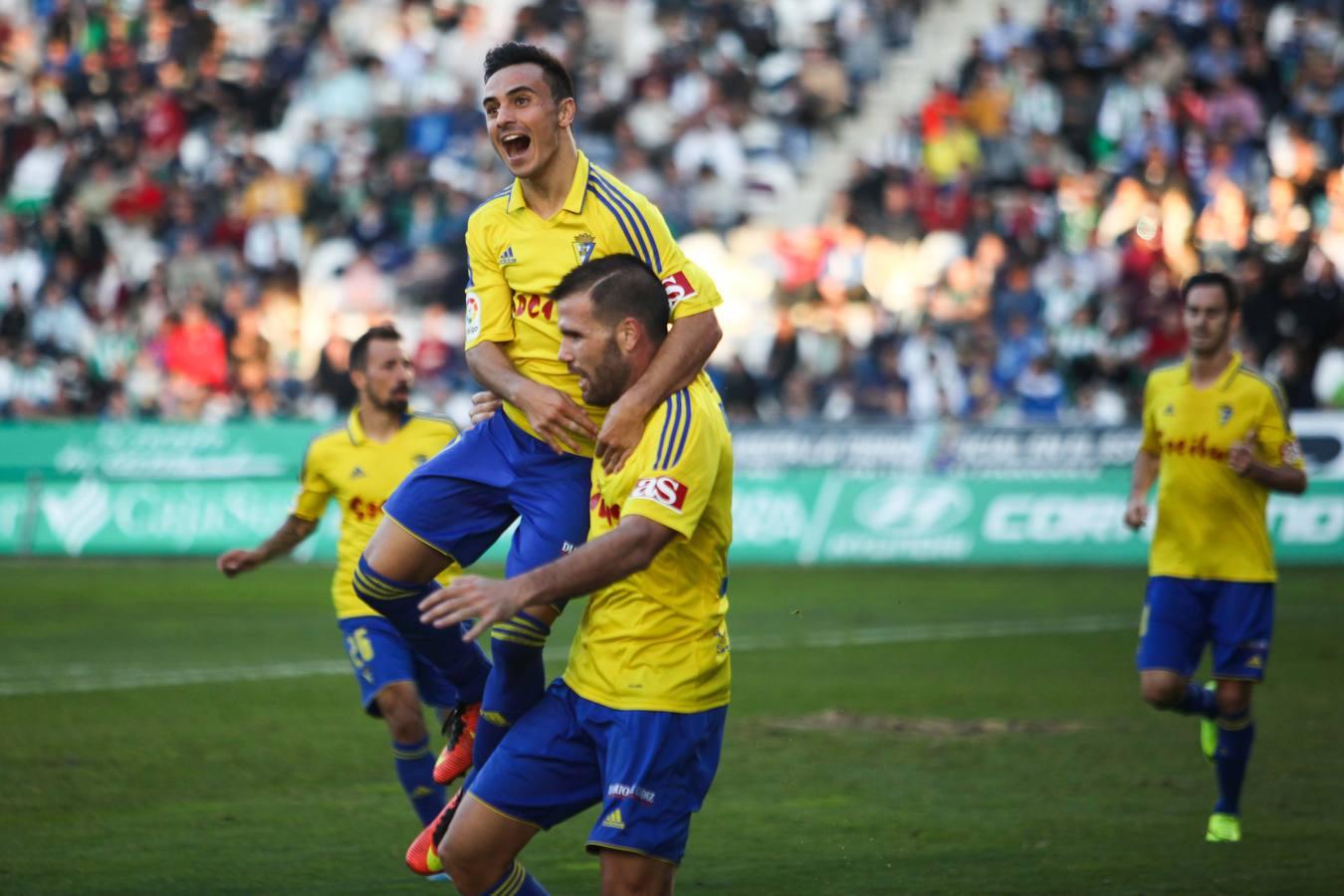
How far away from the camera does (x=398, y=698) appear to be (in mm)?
8898

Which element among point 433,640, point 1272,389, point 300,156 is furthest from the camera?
point 300,156

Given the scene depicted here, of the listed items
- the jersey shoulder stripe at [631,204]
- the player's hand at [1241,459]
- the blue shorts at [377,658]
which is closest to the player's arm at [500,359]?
the jersey shoulder stripe at [631,204]

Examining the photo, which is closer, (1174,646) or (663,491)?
(663,491)

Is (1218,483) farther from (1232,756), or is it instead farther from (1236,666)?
(1232,756)

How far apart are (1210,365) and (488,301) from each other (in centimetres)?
445

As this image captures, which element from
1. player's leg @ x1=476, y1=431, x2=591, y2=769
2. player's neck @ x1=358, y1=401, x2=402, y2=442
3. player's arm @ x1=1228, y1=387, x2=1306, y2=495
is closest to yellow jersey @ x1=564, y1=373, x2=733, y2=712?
player's leg @ x1=476, y1=431, x2=591, y2=769

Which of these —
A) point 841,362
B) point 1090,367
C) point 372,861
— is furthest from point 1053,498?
point 372,861

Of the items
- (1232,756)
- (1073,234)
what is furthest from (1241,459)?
(1073,234)

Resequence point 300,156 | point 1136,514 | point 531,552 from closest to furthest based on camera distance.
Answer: point 531,552
point 1136,514
point 300,156

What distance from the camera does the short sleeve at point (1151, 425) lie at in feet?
33.3

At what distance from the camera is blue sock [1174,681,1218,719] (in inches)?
377

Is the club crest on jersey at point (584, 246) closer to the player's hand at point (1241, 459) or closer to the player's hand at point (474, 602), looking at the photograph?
the player's hand at point (474, 602)

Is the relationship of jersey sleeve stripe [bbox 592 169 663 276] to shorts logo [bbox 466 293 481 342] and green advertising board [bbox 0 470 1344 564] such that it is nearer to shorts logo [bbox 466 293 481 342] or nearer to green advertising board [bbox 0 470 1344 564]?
shorts logo [bbox 466 293 481 342]

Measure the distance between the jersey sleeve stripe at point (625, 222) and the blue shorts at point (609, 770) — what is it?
64.3 inches
